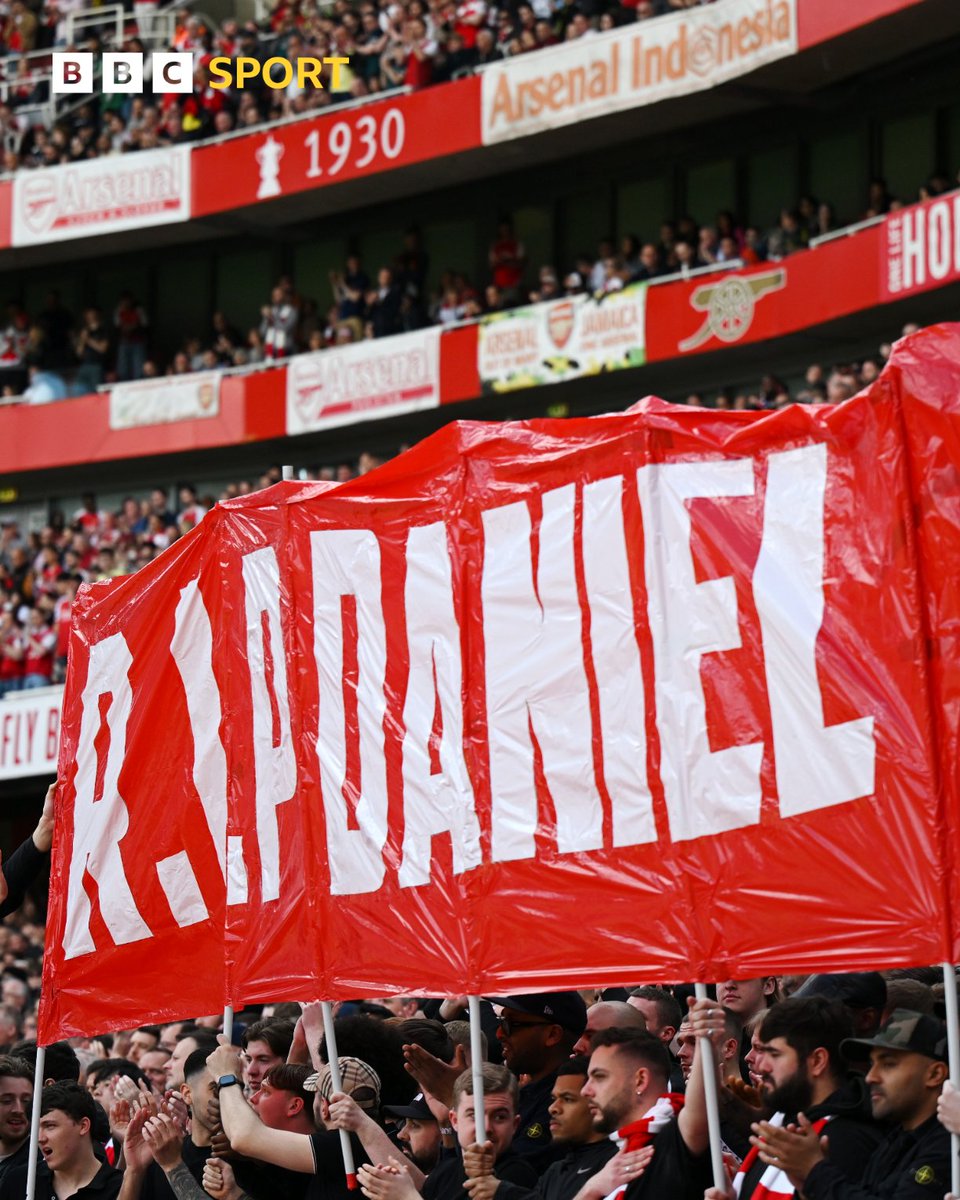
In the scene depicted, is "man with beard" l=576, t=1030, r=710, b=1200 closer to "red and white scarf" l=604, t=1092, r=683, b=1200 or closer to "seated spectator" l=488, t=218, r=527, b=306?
"red and white scarf" l=604, t=1092, r=683, b=1200

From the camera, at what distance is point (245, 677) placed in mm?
7543

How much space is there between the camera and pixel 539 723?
6.14 meters

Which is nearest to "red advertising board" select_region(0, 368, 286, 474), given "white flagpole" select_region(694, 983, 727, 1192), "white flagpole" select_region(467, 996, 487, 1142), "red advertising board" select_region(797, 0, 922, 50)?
"red advertising board" select_region(797, 0, 922, 50)

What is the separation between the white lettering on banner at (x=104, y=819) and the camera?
7.96 m

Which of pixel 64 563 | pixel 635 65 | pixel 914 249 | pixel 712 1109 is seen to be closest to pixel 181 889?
pixel 712 1109

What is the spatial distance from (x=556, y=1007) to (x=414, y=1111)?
561 millimetres

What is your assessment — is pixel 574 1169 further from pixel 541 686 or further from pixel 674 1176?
pixel 541 686

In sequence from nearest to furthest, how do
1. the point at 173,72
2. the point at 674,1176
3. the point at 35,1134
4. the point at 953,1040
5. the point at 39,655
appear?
the point at 953,1040 → the point at 674,1176 → the point at 35,1134 → the point at 39,655 → the point at 173,72

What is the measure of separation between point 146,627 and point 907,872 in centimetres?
380

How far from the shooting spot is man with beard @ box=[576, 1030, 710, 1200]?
5512 mm

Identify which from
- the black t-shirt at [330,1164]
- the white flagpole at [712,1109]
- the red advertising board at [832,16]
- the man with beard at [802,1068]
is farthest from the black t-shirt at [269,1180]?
the red advertising board at [832,16]

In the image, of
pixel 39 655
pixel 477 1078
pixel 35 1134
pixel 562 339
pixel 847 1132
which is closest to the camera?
pixel 847 1132

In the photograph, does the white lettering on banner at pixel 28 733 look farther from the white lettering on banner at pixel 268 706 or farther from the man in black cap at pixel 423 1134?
the man in black cap at pixel 423 1134

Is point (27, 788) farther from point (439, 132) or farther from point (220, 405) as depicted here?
point (439, 132)
